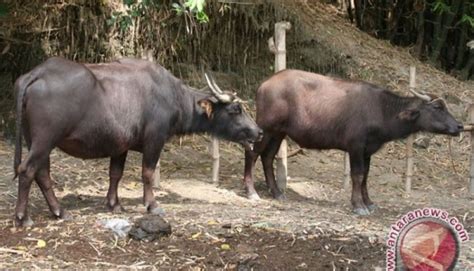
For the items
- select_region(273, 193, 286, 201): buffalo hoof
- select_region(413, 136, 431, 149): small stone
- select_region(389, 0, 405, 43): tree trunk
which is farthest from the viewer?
select_region(389, 0, 405, 43): tree trunk

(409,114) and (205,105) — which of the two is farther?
(409,114)

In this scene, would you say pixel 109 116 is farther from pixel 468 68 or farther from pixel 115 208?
pixel 468 68

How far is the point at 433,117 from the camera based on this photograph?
365 inches

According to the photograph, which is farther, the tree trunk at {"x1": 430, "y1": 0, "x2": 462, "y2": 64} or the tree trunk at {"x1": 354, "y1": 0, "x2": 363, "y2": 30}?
the tree trunk at {"x1": 354, "y1": 0, "x2": 363, "y2": 30}

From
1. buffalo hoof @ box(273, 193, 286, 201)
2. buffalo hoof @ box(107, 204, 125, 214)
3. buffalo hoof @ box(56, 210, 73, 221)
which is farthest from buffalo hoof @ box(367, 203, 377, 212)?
buffalo hoof @ box(56, 210, 73, 221)

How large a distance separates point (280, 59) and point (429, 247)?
430 centimetres

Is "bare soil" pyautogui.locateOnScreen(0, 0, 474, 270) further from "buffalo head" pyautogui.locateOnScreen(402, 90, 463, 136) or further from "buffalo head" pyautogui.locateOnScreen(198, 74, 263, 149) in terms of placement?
"buffalo head" pyautogui.locateOnScreen(402, 90, 463, 136)

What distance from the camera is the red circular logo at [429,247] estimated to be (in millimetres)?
6023

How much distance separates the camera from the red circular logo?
19.8ft

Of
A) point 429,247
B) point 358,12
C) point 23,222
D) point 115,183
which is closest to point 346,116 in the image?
point 115,183

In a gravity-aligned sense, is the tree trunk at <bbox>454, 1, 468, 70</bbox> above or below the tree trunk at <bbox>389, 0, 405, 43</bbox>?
below

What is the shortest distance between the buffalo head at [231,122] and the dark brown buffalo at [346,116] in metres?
0.48

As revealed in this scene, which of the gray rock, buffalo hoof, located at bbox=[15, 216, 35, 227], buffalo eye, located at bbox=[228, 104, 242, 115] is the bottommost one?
buffalo hoof, located at bbox=[15, 216, 35, 227]

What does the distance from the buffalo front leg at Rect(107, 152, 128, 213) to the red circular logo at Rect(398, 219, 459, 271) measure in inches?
127
